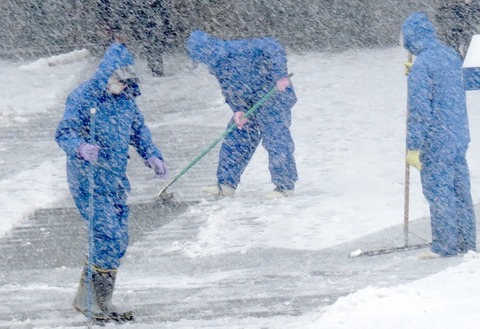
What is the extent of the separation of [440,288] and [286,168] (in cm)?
407

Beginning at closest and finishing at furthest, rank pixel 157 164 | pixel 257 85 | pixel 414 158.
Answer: pixel 157 164
pixel 414 158
pixel 257 85

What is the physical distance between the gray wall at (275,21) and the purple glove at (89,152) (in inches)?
478

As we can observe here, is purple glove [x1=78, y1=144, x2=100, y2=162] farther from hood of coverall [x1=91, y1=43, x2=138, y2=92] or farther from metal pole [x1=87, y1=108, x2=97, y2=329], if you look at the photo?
hood of coverall [x1=91, y1=43, x2=138, y2=92]

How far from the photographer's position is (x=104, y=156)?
20.6 feet

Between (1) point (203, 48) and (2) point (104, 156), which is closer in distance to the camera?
(2) point (104, 156)

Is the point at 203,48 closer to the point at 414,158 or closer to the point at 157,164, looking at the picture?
the point at 414,158

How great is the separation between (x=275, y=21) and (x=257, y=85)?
29.4 feet

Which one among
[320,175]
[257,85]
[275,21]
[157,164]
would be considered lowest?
[275,21]

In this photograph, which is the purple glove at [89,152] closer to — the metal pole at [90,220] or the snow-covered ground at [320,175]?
the metal pole at [90,220]

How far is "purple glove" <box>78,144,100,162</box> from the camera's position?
600cm

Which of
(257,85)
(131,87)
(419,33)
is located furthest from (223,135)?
(131,87)

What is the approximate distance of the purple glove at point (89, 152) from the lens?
600 centimetres

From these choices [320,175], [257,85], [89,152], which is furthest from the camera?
[320,175]

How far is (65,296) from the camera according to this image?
7.06 m
